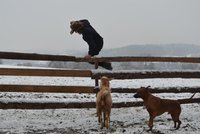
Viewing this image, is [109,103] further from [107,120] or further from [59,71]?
[59,71]

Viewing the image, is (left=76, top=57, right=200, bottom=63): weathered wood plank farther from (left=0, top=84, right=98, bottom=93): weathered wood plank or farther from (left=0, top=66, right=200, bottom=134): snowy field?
(left=0, top=66, right=200, bottom=134): snowy field

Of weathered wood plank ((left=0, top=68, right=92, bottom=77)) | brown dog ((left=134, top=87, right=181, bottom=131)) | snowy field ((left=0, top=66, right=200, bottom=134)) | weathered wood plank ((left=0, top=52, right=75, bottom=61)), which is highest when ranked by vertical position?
weathered wood plank ((left=0, top=52, right=75, bottom=61))

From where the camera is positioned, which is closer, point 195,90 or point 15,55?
point 15,55

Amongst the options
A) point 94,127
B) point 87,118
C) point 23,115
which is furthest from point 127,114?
point 23,115

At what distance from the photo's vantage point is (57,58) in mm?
10461

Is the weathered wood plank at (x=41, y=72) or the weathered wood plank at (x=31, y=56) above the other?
the weathered wood plank at (x=31, y=56)

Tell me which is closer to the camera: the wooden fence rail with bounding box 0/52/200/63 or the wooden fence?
the wooden fence

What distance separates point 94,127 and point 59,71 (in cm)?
171

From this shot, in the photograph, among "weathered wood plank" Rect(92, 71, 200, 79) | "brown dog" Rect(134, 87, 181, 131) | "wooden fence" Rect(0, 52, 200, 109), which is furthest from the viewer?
"weathered wood plank" Rect(92, 71, 200, 79)

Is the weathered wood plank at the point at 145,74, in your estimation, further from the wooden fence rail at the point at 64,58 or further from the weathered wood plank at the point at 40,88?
the wooden fence rail at the point at 64,58

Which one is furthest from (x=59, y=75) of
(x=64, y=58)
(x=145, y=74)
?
(x=145, y=74)

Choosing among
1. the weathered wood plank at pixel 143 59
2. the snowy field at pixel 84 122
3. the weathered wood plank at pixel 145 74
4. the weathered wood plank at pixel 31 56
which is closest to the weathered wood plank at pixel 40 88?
the snowy field at pixel 84 122

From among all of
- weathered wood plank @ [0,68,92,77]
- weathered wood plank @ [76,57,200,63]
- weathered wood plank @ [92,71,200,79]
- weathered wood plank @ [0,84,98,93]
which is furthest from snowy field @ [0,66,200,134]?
weathered wood plank @ [76,57,200,63]

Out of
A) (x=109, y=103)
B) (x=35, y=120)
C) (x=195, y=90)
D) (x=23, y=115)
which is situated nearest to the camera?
(x=109, y=103)
